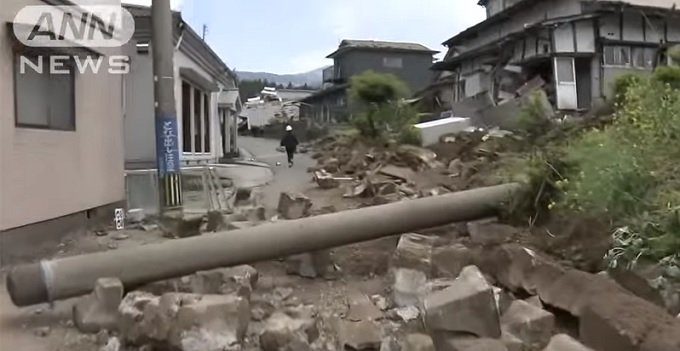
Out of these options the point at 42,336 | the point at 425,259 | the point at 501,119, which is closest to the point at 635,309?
the point at 425,259

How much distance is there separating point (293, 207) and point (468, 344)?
4.03 meters

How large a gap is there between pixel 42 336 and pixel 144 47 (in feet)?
27.8

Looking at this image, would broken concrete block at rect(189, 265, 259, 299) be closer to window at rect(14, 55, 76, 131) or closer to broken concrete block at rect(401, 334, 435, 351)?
broken concrete block at rect(401, 334, 435, 351)

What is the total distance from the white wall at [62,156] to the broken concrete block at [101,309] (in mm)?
2036

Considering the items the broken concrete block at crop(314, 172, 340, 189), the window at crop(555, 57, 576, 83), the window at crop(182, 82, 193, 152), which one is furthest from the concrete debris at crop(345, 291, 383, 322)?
the window at crop(555, 57, 576, 83)

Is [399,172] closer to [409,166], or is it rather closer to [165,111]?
[409,166]

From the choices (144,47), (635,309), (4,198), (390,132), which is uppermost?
(144,47)

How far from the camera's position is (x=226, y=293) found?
4906mm

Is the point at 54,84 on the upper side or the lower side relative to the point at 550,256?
upper

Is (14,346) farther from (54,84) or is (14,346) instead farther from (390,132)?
(390,132)

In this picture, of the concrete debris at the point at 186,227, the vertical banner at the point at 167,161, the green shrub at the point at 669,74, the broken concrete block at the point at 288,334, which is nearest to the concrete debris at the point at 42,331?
the broken concrete block at the point at 288,334

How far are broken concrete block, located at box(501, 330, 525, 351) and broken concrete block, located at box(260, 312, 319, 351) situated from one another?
4.24ft

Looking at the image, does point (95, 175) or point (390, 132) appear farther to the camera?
point (390, 132)

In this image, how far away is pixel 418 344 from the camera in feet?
12.8
